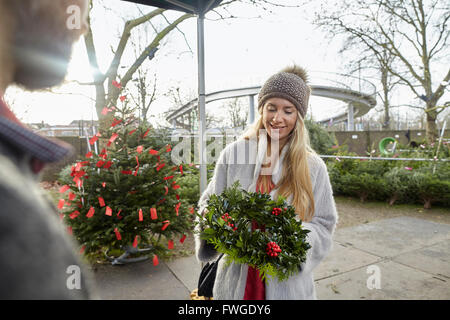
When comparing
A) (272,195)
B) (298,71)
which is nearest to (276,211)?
(272,195)

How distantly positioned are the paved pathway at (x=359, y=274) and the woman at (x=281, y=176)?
57.8 inches

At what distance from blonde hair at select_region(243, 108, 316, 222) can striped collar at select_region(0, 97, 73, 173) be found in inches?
58.4

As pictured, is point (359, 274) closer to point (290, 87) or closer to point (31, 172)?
point (290, 87)

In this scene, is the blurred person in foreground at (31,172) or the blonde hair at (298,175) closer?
the blurred person in foreground at (31,172)

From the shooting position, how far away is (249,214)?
1434 mm

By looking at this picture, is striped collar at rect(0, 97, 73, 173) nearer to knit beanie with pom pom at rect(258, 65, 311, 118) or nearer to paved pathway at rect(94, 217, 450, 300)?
knit beanie with pom pom at rect(258, 65, 311, 118)

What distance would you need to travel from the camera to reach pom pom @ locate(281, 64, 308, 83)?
1996 millimetres

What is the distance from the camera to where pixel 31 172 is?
404 millimetres

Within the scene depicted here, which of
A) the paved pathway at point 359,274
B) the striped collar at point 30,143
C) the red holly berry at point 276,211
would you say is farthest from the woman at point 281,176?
the paved pathway at point 359,274

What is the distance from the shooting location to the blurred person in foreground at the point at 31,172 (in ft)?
1.03

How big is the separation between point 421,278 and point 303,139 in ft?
8.45

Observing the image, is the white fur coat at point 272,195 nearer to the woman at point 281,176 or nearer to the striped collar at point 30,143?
the woman at point 281,176

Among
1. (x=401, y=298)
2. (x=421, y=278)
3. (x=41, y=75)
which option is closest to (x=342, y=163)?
(x=421, y=278)

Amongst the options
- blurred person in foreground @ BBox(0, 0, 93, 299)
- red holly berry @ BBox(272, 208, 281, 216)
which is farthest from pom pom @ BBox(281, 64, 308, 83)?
blurred person in foreground @ BBox(0, 0, 93, 299)
